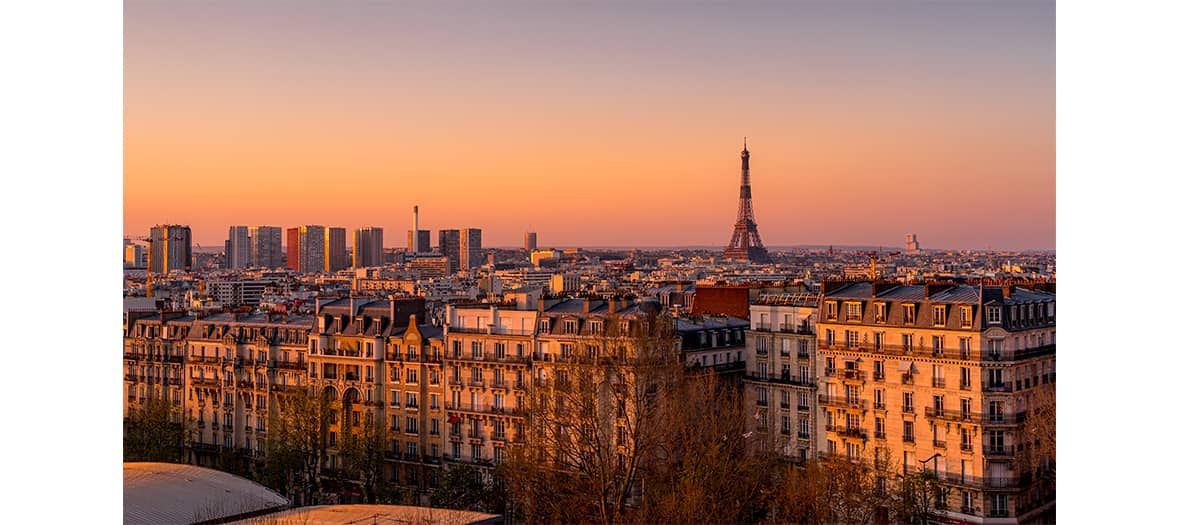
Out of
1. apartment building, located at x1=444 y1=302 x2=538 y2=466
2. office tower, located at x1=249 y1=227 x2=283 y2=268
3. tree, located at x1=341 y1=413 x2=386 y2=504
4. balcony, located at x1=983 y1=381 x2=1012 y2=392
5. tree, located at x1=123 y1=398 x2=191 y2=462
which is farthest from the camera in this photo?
office tower, located at x1=249 y1=227 x2=283 y2=268

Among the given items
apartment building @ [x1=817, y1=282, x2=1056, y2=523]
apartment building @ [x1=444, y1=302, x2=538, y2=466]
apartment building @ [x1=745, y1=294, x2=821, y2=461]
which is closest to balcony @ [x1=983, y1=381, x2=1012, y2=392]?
apartment building @ [x1=817, y1=282, x2=1056, y2=523]

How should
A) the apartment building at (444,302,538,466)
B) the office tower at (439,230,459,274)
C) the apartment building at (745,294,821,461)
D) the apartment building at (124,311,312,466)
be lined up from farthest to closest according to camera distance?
the office tower at (439,230,459,274), the apartment building at (124,311,312,466), the apartment building at (444,302,538,466), the apartment building at (745,294,821,461)

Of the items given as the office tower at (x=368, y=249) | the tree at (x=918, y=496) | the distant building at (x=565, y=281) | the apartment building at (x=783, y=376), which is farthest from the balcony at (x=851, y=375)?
the office tower at (x=368, y=249)

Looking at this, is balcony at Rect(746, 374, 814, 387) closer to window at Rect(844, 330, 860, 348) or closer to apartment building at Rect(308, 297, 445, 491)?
window at Rect(844, 330, 860, 348)

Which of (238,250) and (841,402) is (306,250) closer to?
(238,250)

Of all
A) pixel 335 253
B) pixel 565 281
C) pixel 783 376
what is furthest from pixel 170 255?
pixel 783 376
